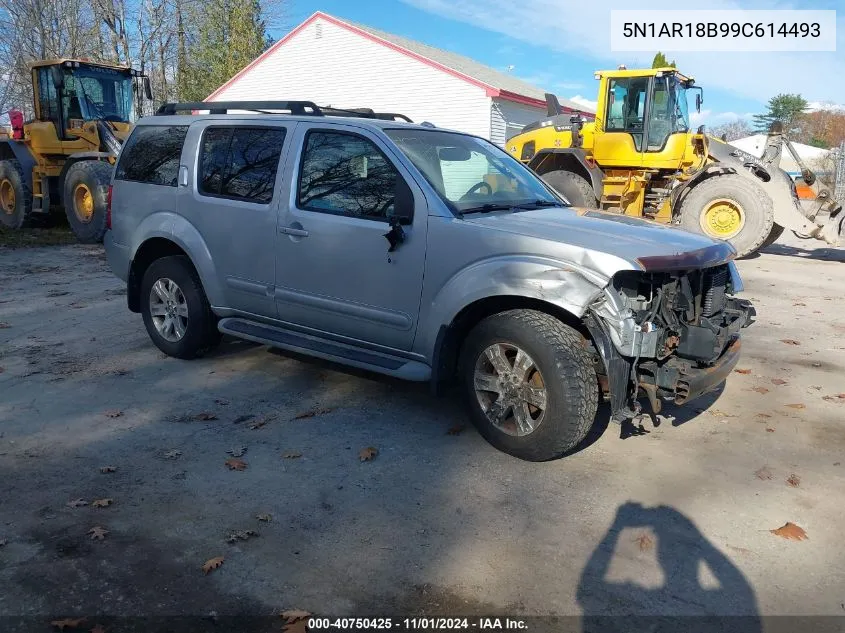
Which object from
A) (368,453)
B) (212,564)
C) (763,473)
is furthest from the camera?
(368,453)

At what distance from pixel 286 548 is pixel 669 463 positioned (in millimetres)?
2377

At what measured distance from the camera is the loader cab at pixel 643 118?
12.5m

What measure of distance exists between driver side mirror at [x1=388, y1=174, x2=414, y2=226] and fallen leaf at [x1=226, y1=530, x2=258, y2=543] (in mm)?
2087

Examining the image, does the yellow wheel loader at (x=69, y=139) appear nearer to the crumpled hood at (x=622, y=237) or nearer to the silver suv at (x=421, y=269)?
the silver suv at (x=421, y=269)

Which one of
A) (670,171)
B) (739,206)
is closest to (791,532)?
(739,206)

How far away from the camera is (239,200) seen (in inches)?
212

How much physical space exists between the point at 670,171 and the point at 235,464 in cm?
1117

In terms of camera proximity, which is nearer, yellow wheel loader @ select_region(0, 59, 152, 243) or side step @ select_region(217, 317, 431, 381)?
side step @ select_region(217, 317, 431, 381)

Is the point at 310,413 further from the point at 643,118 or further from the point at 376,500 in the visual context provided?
the point at 643,118

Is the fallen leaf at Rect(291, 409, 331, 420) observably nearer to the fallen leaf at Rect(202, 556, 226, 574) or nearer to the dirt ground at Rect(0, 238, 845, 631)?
the dirt ground at Rect(0, 238, 845, 631)

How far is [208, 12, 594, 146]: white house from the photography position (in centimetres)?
2192

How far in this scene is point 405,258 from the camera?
454cm

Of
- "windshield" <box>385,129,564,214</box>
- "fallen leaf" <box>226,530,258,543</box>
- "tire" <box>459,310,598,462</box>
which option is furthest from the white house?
"fallen leaf" <box>226,530,258,543</box>

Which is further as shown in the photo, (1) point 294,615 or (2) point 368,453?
(2) point 368,453
